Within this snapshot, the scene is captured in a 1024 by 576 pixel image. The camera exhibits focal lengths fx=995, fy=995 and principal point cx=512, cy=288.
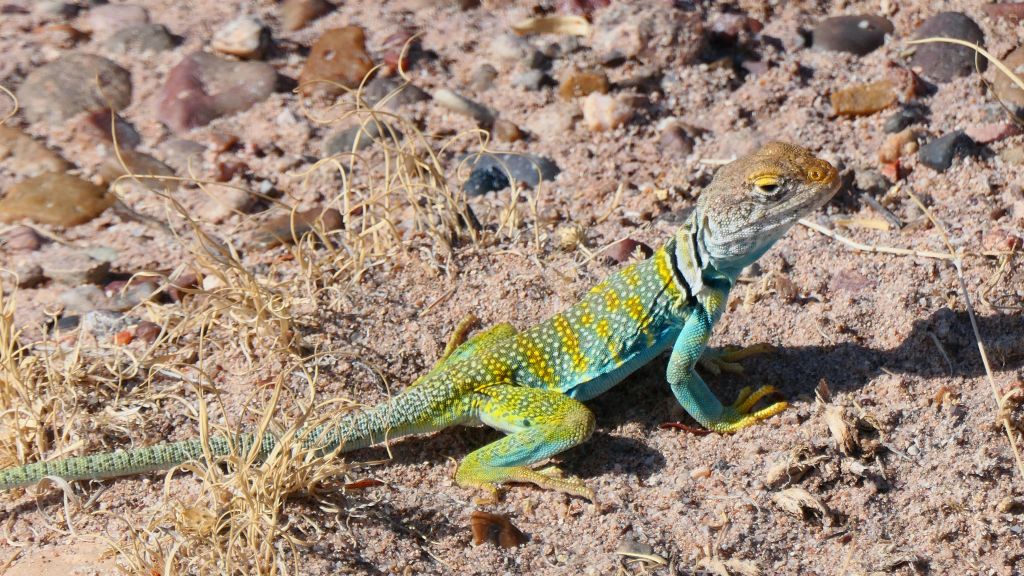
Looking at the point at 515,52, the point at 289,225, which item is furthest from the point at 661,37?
the point at 289,225

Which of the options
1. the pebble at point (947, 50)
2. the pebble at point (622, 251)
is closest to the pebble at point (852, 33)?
the pebble at point (947, 50)

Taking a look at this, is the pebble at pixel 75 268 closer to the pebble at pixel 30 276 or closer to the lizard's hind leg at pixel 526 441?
the pebble at pixel 30 276

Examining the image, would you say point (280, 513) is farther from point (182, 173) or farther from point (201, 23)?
point (201, 23)

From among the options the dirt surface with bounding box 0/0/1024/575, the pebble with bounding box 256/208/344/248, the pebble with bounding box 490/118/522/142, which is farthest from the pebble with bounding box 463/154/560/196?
the pebble with bounding box 256/208/344/248

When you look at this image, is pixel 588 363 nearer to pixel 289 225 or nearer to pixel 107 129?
pixel 289 225

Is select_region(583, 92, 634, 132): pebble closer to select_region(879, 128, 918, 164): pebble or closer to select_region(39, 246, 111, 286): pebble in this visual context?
select_region(879, 128, 918, 164): pebble

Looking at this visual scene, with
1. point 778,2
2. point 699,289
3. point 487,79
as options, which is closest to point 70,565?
point 699,289
